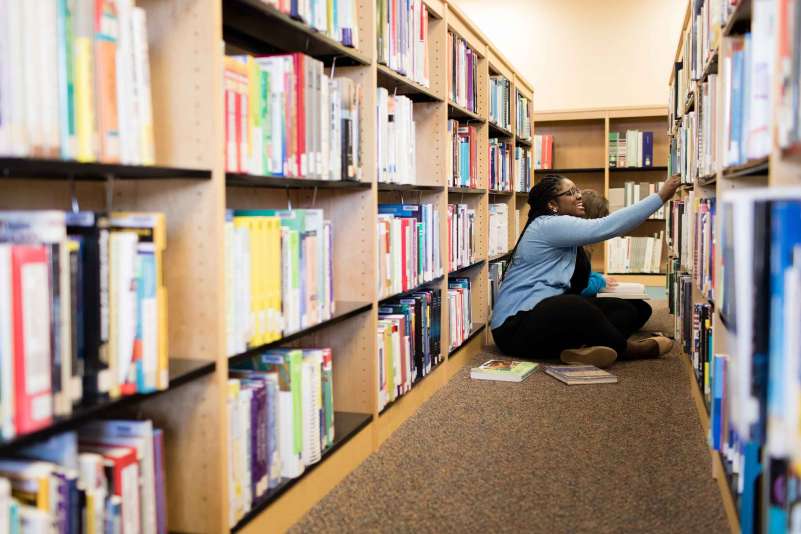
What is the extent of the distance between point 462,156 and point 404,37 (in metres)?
1.01

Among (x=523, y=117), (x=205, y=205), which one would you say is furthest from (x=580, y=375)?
(x=523, y=117)

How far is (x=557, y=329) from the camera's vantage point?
12.6ft

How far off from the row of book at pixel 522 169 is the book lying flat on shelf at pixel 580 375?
5.83 ft

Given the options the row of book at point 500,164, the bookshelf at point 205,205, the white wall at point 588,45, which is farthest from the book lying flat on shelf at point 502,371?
the white wall at point 588,45

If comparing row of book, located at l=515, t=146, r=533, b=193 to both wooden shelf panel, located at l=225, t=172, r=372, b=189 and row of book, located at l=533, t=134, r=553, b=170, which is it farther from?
wooden shelf panel, located at l=225, t=172, r=372, b=189

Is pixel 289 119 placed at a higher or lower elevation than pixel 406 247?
higher

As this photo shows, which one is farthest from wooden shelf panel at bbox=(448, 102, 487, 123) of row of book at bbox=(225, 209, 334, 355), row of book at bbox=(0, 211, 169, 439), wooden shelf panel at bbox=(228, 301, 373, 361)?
row of book at bbox=(0, 211, 169, 439)

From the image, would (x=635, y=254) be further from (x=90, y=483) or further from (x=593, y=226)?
(x=90, y=483)

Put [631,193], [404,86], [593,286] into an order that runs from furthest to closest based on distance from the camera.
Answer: [631,193]
[593,286]
[404,86]

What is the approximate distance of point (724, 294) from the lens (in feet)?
6.34

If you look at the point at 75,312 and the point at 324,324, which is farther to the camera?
the point at 324,324

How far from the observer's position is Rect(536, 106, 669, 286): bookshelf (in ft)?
21.1

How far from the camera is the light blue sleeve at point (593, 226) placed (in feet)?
12.2

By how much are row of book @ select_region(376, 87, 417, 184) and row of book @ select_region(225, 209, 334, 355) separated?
0.53 meters
